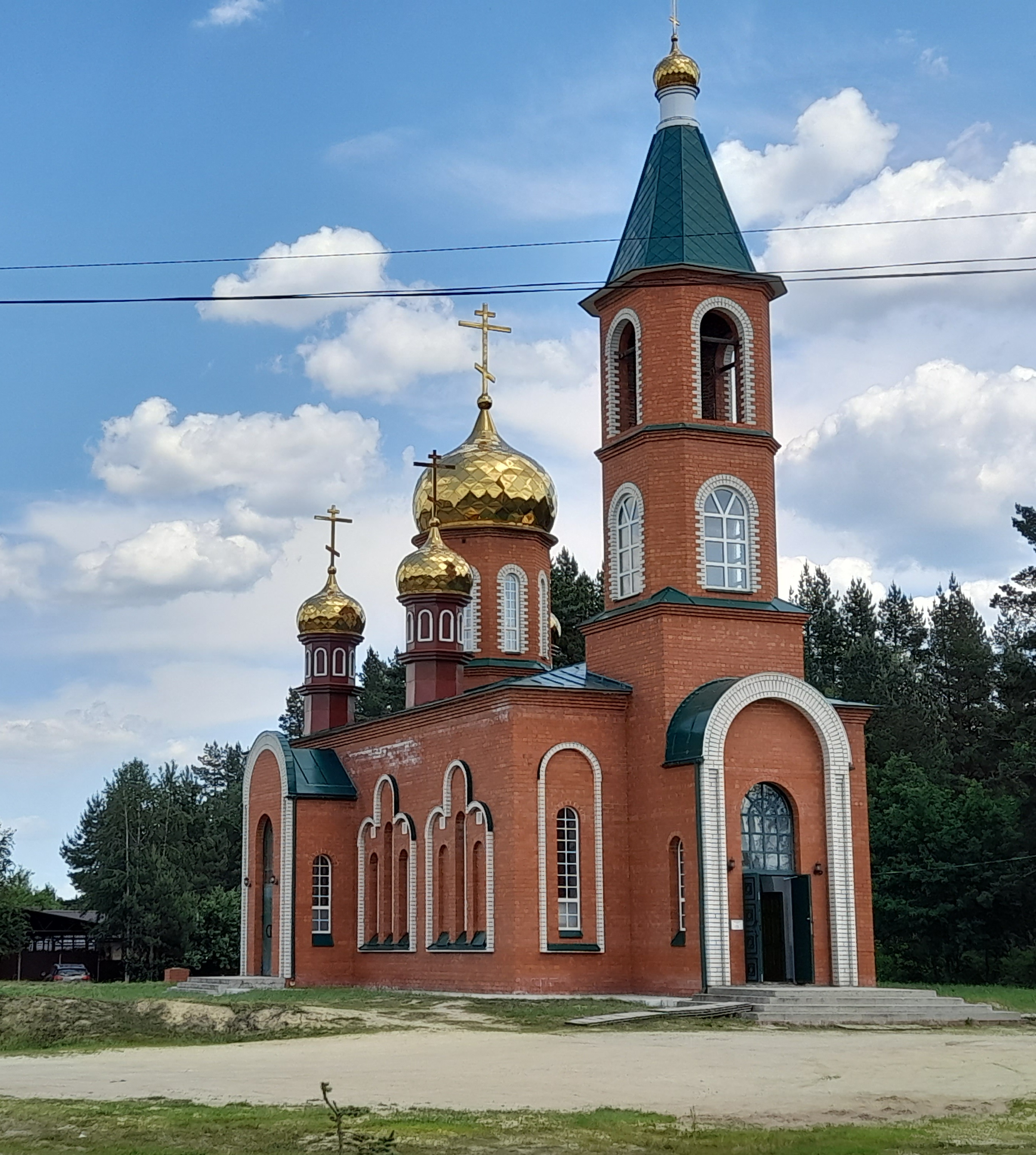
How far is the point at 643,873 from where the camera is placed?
26.2 meters

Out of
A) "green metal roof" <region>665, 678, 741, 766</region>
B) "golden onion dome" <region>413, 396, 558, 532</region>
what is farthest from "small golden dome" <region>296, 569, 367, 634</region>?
"green metal roof" <region>665, 678, 741, 766</region>

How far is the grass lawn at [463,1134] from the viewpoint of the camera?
1036cm

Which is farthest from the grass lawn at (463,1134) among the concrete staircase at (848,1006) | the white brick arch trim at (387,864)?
the white brick arch trim at (387,864)

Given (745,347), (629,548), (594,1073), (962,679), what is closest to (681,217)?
(745,347)

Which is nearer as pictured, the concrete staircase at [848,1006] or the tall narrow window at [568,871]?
the concrete staircase at [848,1006]

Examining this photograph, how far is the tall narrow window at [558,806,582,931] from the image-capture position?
26.3 m

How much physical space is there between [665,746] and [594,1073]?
37.7 ft

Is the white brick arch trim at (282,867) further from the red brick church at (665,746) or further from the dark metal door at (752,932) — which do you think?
the dark metal door at (752,932)

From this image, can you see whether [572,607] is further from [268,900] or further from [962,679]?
[268,900]

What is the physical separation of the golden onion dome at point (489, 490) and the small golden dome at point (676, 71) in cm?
956

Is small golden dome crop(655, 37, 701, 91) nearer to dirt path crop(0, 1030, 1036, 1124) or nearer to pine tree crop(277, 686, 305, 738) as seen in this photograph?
dirt path crop(0, 1030, 1036, 1124)

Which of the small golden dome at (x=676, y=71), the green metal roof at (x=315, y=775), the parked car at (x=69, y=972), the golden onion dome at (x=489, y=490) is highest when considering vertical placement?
the small golden dome at (x=676, y=71)

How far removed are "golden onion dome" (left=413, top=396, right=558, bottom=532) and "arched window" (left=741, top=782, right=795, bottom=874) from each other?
11.8 metres

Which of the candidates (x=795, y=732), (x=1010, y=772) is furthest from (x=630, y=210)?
(x=1010, y=772)
